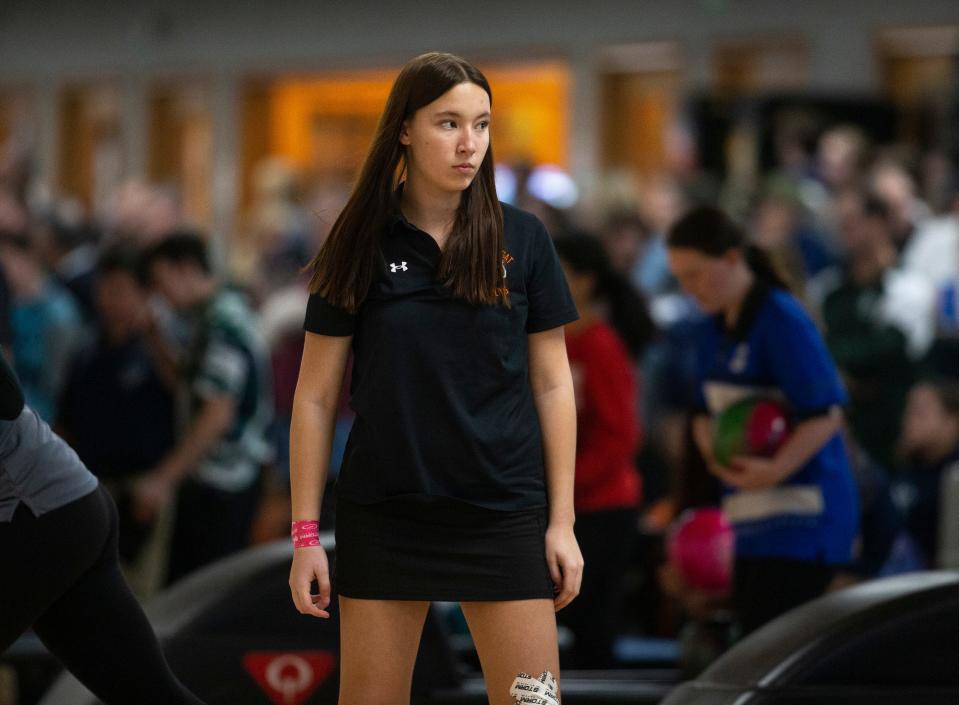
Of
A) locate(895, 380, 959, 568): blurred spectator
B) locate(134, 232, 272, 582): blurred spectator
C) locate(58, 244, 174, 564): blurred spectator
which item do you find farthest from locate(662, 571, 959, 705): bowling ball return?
locate(58, 244, 174, 564): blurred spectator

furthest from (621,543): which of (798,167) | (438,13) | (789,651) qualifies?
(438,13)

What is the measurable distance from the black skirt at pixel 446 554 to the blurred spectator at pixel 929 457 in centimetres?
429

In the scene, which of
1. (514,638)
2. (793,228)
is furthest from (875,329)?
(514,638)

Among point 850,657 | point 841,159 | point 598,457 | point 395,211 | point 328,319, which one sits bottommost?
point 850,657

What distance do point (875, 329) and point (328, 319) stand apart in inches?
202

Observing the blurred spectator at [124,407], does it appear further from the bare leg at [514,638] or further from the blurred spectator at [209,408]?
the bare leg at [514,638]

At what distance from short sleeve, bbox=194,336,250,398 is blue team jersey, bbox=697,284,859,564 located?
282 centimetres

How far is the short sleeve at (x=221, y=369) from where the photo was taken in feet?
22.5

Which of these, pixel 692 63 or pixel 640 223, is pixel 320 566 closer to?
pixel 640 223

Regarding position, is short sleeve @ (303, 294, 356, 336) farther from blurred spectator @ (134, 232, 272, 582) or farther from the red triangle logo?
blurred spectator @ (134, 232, 272, 582)

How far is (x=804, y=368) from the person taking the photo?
14.3ft

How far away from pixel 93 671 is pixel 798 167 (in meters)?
8.48

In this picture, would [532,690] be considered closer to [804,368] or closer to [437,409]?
[437,409]

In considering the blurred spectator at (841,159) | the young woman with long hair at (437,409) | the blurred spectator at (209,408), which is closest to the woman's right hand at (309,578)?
the young woman with long hair at (437,409)
